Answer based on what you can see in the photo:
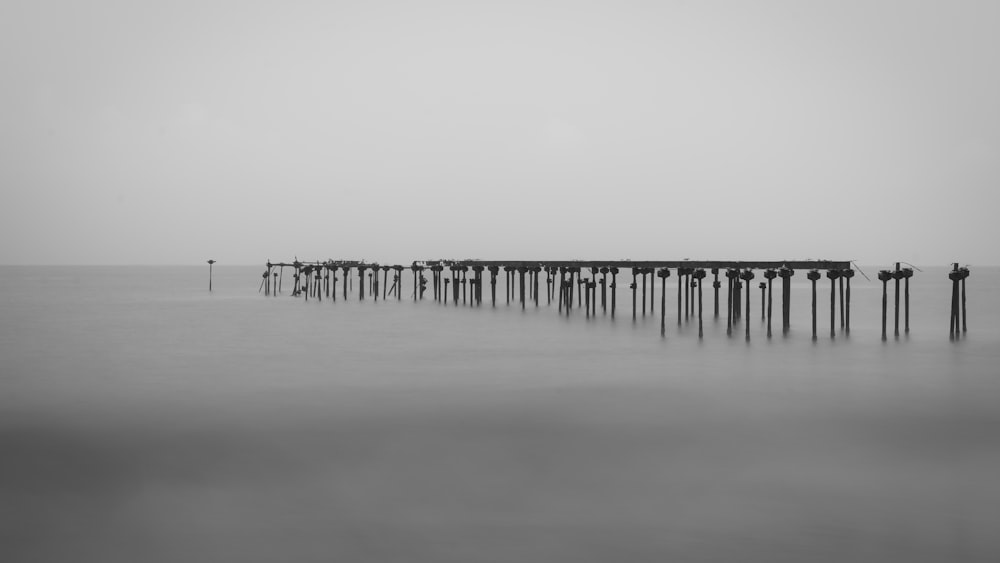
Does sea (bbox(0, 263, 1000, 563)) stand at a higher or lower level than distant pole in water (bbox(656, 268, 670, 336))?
lower

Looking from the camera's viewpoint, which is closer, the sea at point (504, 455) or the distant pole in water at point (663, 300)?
the sea at point (504, 455)

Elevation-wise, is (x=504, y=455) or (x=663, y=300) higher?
(x=663, y=300)

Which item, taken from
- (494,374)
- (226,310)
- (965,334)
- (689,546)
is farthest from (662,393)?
(226,310)

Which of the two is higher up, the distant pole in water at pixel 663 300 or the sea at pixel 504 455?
the distant pole in water at pixel 663 300

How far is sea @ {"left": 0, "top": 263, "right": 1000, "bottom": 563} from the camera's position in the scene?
7.34m

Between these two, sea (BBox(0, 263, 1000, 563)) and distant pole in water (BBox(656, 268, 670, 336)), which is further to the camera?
distant pole in water (BBox(656, 268, 670, 336))

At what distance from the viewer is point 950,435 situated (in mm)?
12031

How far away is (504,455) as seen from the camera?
10523 millimetres

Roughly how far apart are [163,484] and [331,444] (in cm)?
252

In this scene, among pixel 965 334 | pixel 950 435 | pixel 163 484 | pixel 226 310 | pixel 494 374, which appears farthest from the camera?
pixel 226 310

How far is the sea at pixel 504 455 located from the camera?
7.34m

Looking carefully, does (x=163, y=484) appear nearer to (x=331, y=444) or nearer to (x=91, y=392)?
(x=331, y=444)

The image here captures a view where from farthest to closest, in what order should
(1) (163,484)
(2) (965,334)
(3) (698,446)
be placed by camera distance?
(2) (965,334)
(3) (698,446)
(1) (163,484)

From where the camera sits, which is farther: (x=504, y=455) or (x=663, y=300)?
(x=663, y=300)
